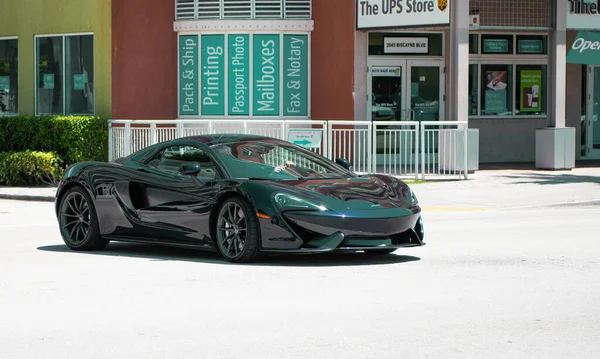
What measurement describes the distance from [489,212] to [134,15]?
35.0ft

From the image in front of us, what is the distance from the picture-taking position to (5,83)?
2727 centimetres

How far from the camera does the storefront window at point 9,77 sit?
88.5ft

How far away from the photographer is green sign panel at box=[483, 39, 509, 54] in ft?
87.2

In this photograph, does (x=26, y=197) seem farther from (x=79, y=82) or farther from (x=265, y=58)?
(x=265, y=58)

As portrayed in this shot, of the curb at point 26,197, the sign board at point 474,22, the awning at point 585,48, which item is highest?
the sign board at point 474,22

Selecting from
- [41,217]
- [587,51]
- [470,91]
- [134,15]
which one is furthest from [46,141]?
[587,51]

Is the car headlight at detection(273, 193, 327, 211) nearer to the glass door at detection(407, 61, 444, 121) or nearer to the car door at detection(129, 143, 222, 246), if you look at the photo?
the car door at detection(129, 143, 222, 246)

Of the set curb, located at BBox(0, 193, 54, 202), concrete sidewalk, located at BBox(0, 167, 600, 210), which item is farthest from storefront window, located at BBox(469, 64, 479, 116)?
curb, located at BBox(0, 193, 54, 202)

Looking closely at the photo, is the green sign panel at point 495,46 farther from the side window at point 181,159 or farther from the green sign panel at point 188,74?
the side window at point 181,159

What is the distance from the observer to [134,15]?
985 inches

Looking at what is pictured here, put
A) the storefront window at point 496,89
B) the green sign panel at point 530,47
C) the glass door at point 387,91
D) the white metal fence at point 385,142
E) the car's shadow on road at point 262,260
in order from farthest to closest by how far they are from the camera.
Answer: the green sign panel at point 530,47 → the storefront window at point 496,89 → the glass door at point 387,91 → the white metal fence at point 385,142 → the car's shadow on road at point 262,260

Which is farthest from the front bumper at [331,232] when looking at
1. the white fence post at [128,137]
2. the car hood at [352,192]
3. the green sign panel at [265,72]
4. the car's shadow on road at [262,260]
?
the green sign panel at [265,72]

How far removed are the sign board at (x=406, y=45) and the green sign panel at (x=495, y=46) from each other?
188 cm

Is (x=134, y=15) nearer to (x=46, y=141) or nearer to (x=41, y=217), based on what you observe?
(x=46, y=141)
